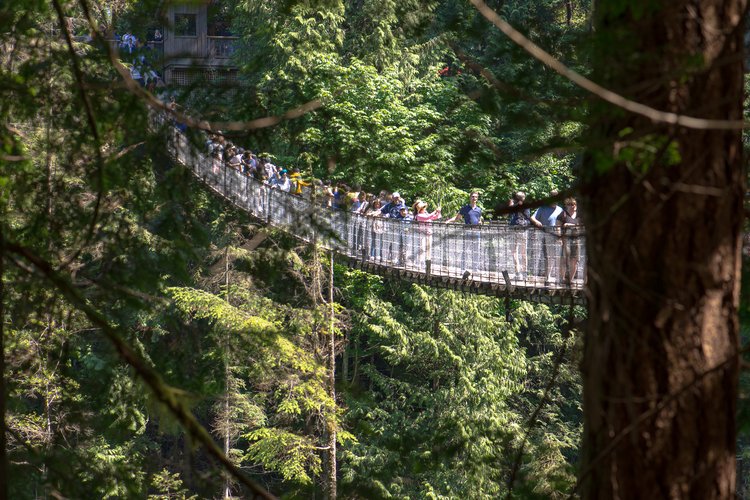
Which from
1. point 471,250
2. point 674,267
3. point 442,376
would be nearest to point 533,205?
point 674,267

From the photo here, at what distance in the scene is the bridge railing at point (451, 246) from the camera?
7871 millimetres

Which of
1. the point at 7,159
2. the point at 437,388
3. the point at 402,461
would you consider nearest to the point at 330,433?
the point at 437,388

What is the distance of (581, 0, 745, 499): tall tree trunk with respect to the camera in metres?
2.23

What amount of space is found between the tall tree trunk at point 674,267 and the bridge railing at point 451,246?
4.42 metres

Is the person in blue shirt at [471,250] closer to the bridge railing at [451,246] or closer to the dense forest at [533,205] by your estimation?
the bridge railing at [451,246]

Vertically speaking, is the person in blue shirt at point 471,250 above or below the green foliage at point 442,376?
above

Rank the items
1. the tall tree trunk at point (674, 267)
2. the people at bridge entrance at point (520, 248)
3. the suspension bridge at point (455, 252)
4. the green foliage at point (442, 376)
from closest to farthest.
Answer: the tall tree trunk at point (674, 267) < the suspension bridge at point (455, 252) < the people at bridge entrance at point (520, 248) < the green foliage at point (442, 376)

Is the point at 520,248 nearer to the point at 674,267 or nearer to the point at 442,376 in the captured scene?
the point at 674,267

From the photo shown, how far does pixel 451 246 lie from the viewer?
9.11 meters

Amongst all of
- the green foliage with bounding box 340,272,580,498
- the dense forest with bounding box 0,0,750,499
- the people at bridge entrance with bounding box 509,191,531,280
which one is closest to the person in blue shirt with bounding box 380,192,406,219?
the people at bridge entrance with bounding box 509,191,531,280

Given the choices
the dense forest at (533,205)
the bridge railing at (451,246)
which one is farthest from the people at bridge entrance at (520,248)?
A: the dense forest at (533,205)

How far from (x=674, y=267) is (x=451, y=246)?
22.6 ft

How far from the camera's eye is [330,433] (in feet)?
48.6

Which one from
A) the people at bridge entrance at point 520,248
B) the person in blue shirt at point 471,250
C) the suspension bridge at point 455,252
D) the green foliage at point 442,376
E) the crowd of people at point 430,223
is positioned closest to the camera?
the crowd of people at point 430,223
